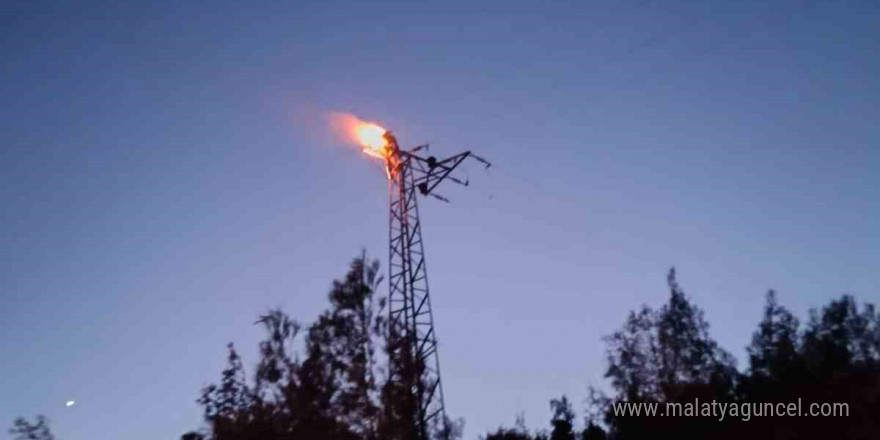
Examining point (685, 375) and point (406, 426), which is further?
point (685, 375)

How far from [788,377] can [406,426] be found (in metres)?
12.3

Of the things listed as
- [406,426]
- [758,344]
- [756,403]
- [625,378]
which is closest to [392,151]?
[406,426]

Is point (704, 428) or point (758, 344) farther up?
point (758, 344)

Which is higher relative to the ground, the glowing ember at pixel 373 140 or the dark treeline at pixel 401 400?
the glowing ember at pixel 373 140

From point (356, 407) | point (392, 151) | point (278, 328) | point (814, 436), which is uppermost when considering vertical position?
point (392, 151)

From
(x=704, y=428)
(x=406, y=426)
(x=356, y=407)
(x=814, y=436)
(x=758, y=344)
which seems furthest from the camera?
(x=758, y=344)

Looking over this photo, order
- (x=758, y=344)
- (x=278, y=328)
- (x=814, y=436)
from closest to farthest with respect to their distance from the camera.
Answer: (x=814, y=436), (x=278, y=328), (x=758, y=344)

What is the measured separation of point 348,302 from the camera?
2867 cm

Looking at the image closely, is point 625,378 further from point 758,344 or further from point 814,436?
point 814,436

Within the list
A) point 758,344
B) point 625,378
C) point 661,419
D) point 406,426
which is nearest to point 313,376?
point 406,426

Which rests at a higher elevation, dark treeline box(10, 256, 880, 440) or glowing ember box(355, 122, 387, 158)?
glowing ember box(355, 122, 387, 158)

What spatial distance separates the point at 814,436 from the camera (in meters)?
20.3

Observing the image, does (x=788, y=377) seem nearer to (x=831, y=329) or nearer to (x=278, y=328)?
(x=278, y=328)

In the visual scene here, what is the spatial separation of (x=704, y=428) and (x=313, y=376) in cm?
1294
